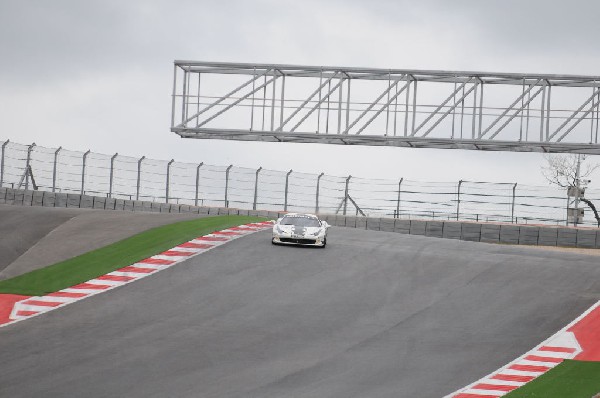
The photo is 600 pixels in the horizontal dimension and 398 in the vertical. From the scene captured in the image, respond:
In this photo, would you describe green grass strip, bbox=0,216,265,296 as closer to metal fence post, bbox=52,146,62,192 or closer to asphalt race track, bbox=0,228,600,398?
asphalt race track, bbox=0,228,600,398

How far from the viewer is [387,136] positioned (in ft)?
134

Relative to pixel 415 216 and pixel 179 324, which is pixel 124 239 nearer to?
pixel 179 324

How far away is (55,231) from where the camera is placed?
35156mm

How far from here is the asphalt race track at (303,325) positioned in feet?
61.3

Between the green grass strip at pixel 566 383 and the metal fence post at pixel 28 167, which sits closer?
the green grass strip at pixel 566 383

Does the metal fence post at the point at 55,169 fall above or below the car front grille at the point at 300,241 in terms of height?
above

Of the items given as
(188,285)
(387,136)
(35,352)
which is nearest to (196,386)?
(35,352)

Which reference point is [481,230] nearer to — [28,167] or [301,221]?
[301,221]

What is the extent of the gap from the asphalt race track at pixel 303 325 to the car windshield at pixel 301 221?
96cm

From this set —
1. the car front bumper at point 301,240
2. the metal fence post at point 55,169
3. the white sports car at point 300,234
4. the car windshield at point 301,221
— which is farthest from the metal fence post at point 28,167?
the car front bumper at point 301,240

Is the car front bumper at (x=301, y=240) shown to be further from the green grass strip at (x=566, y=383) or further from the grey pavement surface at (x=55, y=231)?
the green grass strip at (x=566, y=383)

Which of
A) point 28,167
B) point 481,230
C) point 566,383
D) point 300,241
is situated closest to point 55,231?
point 300,241

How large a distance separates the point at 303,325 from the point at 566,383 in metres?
6.41

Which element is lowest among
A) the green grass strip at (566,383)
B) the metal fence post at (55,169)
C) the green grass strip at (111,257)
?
the green grass strip at (566,383)
